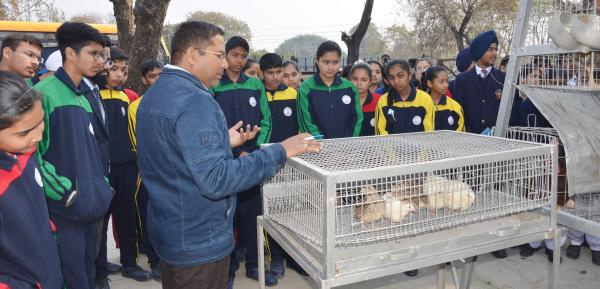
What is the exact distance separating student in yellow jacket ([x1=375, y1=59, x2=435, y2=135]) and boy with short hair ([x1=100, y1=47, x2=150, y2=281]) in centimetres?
207

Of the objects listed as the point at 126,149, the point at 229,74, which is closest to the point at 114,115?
the point at 126,149

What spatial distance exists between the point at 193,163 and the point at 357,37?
941cm

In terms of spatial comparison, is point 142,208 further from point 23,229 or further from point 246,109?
point 23,229

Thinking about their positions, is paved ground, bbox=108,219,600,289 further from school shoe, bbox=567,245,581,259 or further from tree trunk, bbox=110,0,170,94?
tree trunk, bbox=110,0,170,94

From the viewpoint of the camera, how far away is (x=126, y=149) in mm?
3473

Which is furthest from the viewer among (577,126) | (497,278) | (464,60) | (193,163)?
(464,60)

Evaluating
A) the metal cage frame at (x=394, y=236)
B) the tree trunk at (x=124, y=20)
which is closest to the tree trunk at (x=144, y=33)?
the tree trunk at (x=124, y=20)

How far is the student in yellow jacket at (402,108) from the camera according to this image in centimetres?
356

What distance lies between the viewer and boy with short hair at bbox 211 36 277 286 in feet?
11.2

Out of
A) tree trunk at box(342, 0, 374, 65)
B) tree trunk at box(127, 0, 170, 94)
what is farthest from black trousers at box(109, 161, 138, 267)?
tree trunk at box(342, 0, 374, 65)

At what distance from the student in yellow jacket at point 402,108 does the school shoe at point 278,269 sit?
53.7 inches

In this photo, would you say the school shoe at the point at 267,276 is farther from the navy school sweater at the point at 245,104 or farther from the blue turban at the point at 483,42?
the blue turban at the point at 483,42

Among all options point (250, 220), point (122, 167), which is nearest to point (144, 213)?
point (122, 167)

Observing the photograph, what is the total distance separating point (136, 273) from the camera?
354 centimetres
